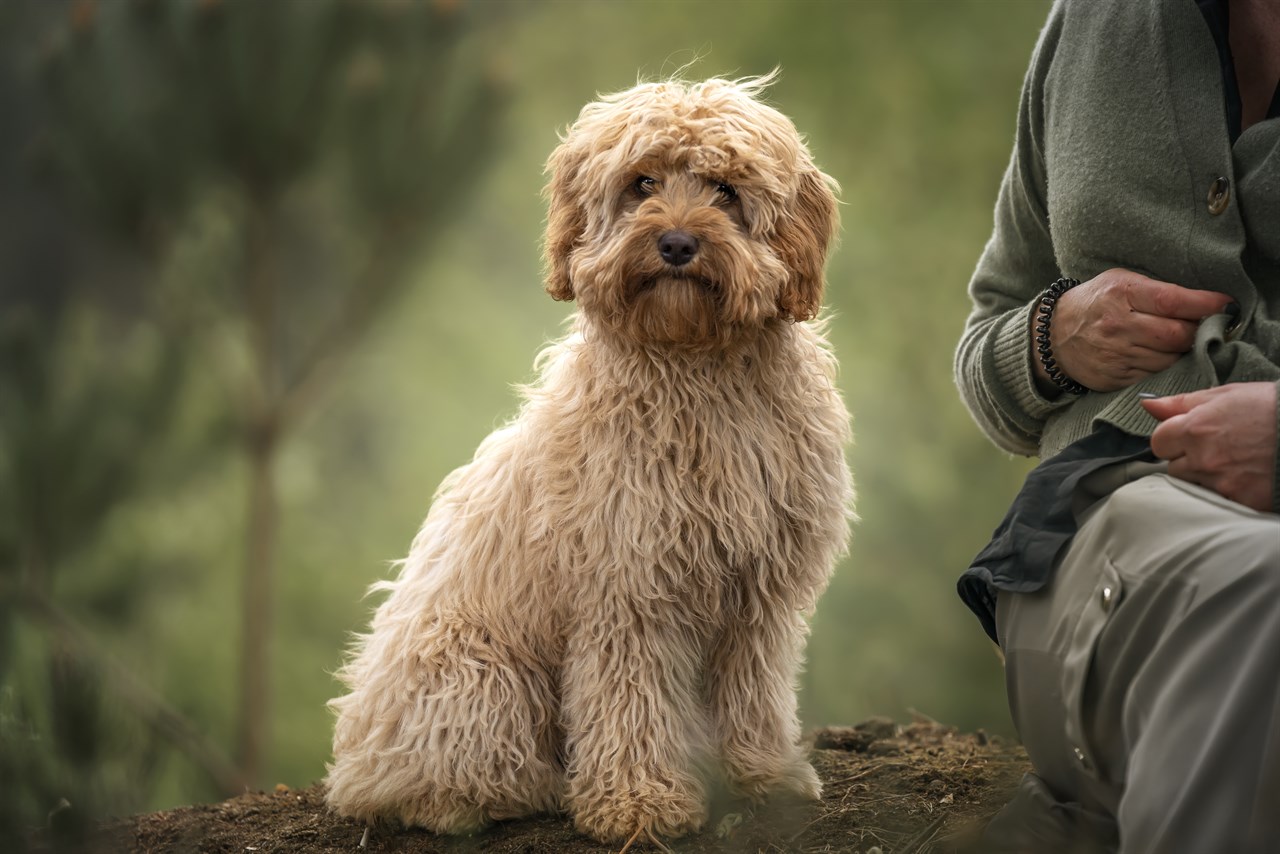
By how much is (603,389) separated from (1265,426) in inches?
58.0

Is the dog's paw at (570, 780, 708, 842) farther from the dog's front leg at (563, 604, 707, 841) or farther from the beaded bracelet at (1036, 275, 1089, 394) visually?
the beaded bracelet at (1036, 275, 1089, 394)

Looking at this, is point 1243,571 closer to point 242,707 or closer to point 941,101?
point 242,707

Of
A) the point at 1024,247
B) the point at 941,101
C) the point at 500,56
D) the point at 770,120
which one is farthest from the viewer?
the point at 941,101

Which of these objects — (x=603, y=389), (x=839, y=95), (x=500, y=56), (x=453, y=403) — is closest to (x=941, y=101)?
(x=839, y=95)

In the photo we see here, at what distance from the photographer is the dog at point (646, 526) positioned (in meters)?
2.87

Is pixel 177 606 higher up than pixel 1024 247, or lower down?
lower down

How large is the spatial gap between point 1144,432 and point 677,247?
1037mm

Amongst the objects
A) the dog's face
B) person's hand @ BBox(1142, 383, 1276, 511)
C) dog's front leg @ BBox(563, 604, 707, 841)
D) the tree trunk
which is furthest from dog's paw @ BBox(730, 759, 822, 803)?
the tree trunk

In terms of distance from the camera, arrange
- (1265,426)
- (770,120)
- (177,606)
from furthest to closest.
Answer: (177,606)
(770,120)
(1265,426)

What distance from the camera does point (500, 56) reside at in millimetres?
7188

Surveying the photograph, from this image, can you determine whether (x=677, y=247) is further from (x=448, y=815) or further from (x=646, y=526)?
(x=448, y=815)

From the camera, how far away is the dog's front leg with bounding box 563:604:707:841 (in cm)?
292

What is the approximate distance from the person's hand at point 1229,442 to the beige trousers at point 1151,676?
4 cm

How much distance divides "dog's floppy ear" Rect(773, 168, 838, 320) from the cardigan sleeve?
1.20 ft
